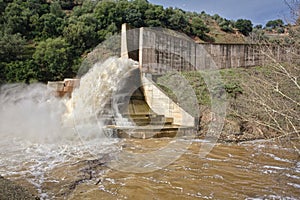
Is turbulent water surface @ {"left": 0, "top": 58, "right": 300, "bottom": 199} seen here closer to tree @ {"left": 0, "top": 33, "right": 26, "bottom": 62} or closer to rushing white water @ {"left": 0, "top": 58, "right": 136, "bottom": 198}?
rushing white water @ {"left": 0, "top": 58, "right": 136, "bottom": 198}

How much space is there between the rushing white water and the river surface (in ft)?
0.13

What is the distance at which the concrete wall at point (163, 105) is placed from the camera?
24.3 feet

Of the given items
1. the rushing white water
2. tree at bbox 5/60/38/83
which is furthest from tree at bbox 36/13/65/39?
the rushing white water

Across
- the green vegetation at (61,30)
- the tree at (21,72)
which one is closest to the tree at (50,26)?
the green vegetation at (61,30)

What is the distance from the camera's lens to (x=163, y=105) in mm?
8133

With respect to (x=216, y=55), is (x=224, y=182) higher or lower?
lower

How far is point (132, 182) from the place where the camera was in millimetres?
3521

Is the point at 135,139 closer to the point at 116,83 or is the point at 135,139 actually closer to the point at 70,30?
the point at 116,83

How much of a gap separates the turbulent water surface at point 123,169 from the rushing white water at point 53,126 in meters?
0.02

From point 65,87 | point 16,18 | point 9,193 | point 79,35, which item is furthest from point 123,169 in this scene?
point 16,18

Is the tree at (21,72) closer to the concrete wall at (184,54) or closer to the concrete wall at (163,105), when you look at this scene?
the concrete wall at (184,54)

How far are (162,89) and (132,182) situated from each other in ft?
17.8

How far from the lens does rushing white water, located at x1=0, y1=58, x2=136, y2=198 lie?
4609 millimetres

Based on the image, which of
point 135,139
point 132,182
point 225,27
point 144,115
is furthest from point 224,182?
point 225,27
